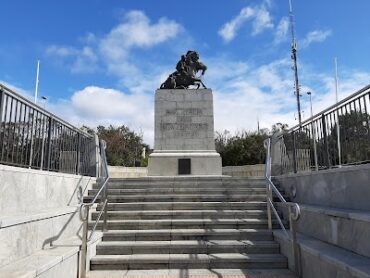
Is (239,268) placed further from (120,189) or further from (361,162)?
(120,189)

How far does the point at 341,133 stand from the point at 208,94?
820 cm

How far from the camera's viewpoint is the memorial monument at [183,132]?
12.9 m

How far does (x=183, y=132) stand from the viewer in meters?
13.5

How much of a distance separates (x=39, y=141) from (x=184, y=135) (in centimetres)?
759

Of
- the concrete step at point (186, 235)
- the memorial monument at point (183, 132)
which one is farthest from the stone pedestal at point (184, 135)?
the concrete step at point (186, 235)

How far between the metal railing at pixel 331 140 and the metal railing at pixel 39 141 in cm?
501

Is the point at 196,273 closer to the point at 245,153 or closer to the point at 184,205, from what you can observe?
the point at 184,205

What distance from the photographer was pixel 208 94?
1389cm

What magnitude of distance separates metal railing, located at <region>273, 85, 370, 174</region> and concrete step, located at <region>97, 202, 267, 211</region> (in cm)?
145

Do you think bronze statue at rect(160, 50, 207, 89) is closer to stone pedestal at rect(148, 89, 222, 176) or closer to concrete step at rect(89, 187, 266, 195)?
stone pedestal at rect(148, 89, 222, 176)

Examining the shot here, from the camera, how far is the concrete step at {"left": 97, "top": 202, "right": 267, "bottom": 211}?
24.7ft

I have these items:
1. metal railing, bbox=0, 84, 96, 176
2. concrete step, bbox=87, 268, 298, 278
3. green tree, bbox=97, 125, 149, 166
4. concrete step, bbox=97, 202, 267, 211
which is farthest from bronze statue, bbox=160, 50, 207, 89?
green tree, bbox=97, 125, 149, 166

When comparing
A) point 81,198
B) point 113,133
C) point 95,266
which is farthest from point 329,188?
point 113,133

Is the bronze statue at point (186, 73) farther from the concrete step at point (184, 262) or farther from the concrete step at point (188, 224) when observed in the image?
the concrete step at point (184, 262)
